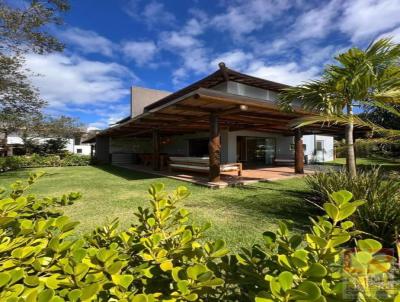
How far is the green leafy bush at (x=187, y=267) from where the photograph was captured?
0.70 meters

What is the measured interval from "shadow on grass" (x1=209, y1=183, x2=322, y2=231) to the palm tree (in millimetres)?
1580

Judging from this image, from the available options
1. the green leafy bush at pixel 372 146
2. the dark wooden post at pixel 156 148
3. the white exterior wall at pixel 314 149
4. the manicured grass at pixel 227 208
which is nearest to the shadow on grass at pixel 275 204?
the manicured grass at pixel 227 208

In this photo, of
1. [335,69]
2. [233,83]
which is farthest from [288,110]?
[233,83]

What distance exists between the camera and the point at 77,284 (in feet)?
2.64

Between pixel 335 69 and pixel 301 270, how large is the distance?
5.91m

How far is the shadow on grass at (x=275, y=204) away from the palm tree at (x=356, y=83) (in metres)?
1.58

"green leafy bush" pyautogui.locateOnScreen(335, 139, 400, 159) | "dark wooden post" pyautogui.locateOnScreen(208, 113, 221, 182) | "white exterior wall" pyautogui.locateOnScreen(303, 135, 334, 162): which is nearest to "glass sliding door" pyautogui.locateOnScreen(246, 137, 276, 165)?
"white exterior wall" pyautogui.locateOnScreen(303, 135, 334, 162)

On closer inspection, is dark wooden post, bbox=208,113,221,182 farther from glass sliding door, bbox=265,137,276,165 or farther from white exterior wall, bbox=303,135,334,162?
white exterior wall, bbox=303,135,334,162

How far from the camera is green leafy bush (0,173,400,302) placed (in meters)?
0.70

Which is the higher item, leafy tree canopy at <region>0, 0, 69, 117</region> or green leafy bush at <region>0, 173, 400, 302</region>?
leafy tree canopy at <region>0, 0, 69, 117</region>

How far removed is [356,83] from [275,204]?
11.8 feet

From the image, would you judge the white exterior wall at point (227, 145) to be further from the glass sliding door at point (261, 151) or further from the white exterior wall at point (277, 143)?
the glass sliding door at point (261, 151)
